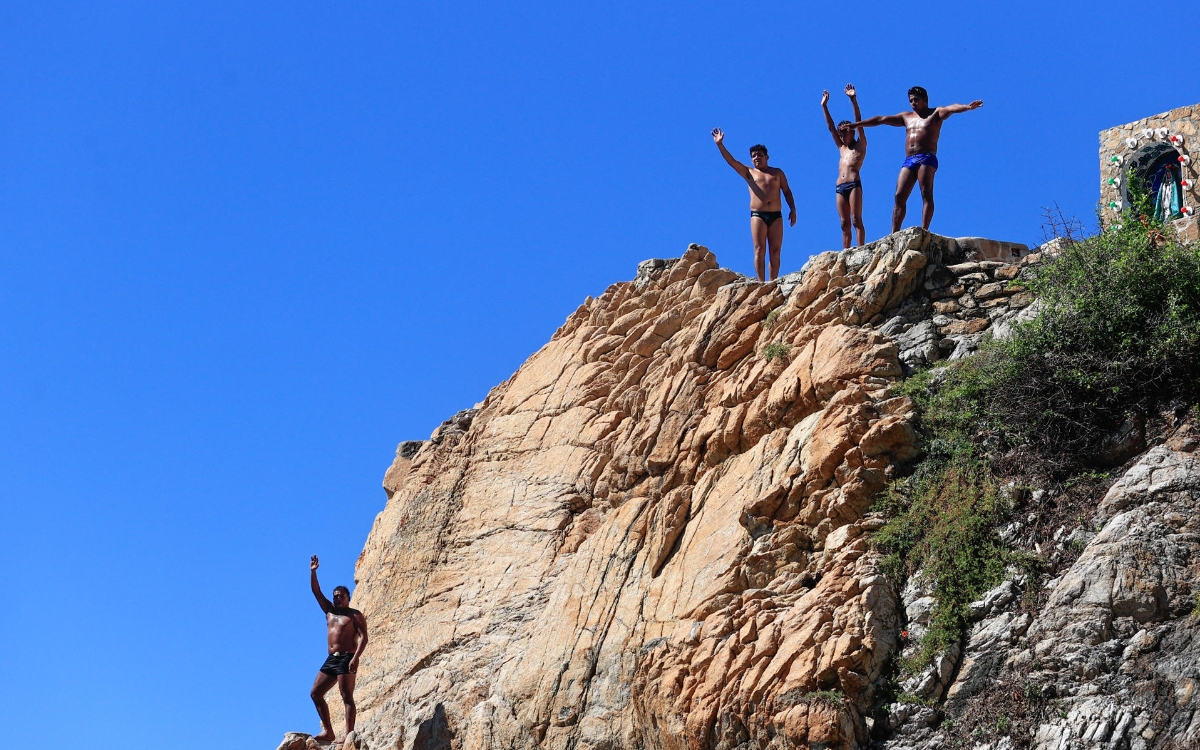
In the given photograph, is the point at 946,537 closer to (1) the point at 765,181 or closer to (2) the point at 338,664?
(1) the point at 765,181

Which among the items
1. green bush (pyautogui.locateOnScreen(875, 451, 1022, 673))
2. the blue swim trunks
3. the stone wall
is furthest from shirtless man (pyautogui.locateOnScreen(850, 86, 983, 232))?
the stone wall

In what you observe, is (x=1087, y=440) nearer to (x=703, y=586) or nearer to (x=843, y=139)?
(x=703, y=586)

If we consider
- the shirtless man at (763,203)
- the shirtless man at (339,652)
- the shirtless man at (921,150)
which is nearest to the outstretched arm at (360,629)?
the shirtless man at (339,652)

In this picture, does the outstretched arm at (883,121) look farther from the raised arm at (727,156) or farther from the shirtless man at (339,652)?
the shirtless man at (339,652)

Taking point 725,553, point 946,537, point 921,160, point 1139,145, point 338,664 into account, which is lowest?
point 946,537

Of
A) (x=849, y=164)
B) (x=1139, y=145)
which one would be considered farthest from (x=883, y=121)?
(x=1139, y=145)

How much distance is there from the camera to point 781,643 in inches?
439

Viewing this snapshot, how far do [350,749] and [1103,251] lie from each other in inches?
353

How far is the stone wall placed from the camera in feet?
65.0

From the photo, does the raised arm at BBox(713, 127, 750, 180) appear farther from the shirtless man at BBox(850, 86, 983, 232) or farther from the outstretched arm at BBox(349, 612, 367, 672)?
the outstretched arm at BBox(349, 612, 367, 672)

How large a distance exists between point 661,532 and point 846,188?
4.65m

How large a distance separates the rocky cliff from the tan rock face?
1.1 inches

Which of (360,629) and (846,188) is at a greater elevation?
(846,188)

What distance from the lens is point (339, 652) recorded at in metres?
15.3
